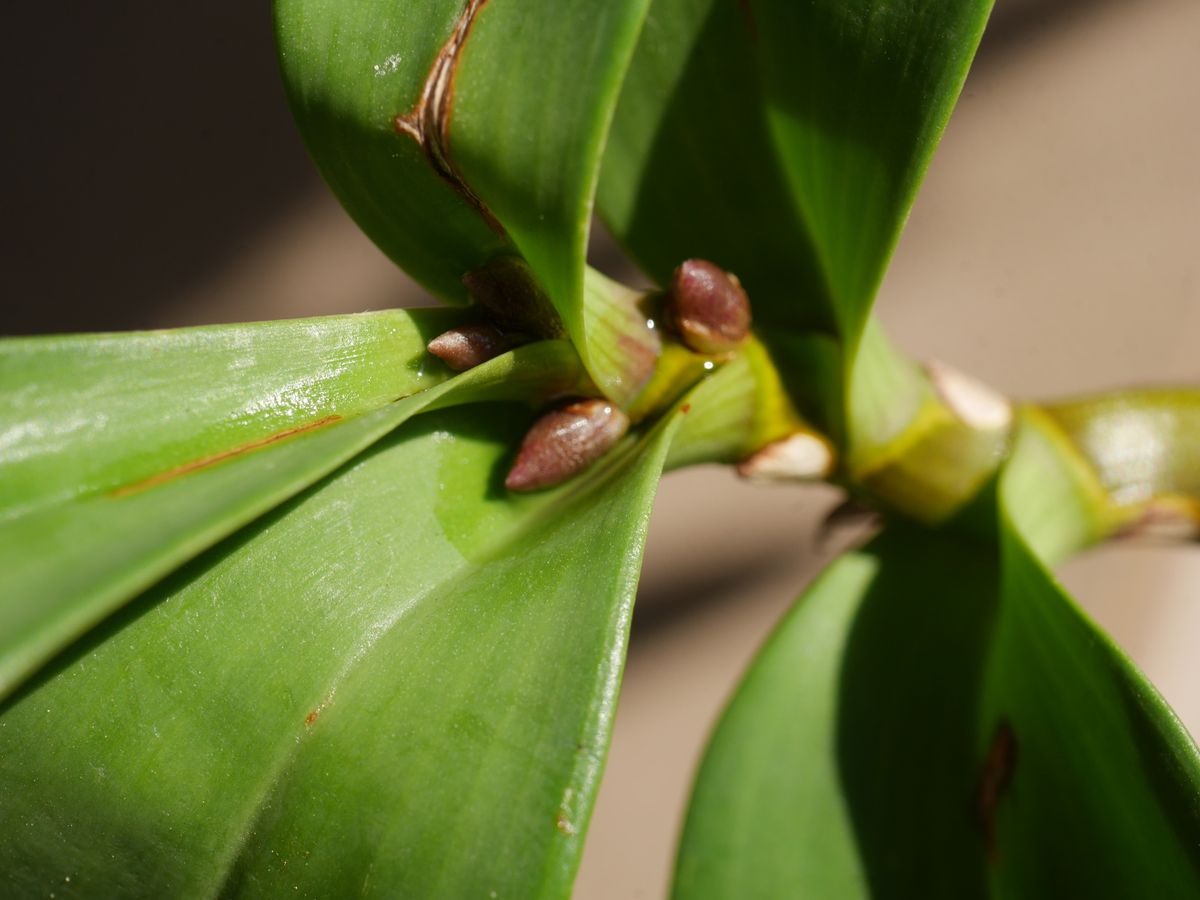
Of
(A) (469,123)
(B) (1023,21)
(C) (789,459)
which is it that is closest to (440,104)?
(A) (469,123)

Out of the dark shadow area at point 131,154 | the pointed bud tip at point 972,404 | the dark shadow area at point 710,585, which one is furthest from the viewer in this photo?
the dark shadow area at point 710,585

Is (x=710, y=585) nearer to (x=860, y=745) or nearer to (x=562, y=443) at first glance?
(x=860, y=745)

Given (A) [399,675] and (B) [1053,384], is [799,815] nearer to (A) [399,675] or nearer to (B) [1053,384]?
(A) [399,675]

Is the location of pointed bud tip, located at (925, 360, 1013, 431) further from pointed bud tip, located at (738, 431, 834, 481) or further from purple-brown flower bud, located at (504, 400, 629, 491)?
purple-brown flower bud, located at (504, 400, 629, 491)

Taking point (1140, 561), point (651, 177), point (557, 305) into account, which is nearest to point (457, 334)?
point (557, 305)

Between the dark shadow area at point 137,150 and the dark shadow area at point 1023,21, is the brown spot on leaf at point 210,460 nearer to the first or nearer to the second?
the dark shadow area at point 137,150

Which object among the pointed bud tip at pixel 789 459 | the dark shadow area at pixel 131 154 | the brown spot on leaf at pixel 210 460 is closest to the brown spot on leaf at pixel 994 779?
the pointed bud tip at pixel 789 459
